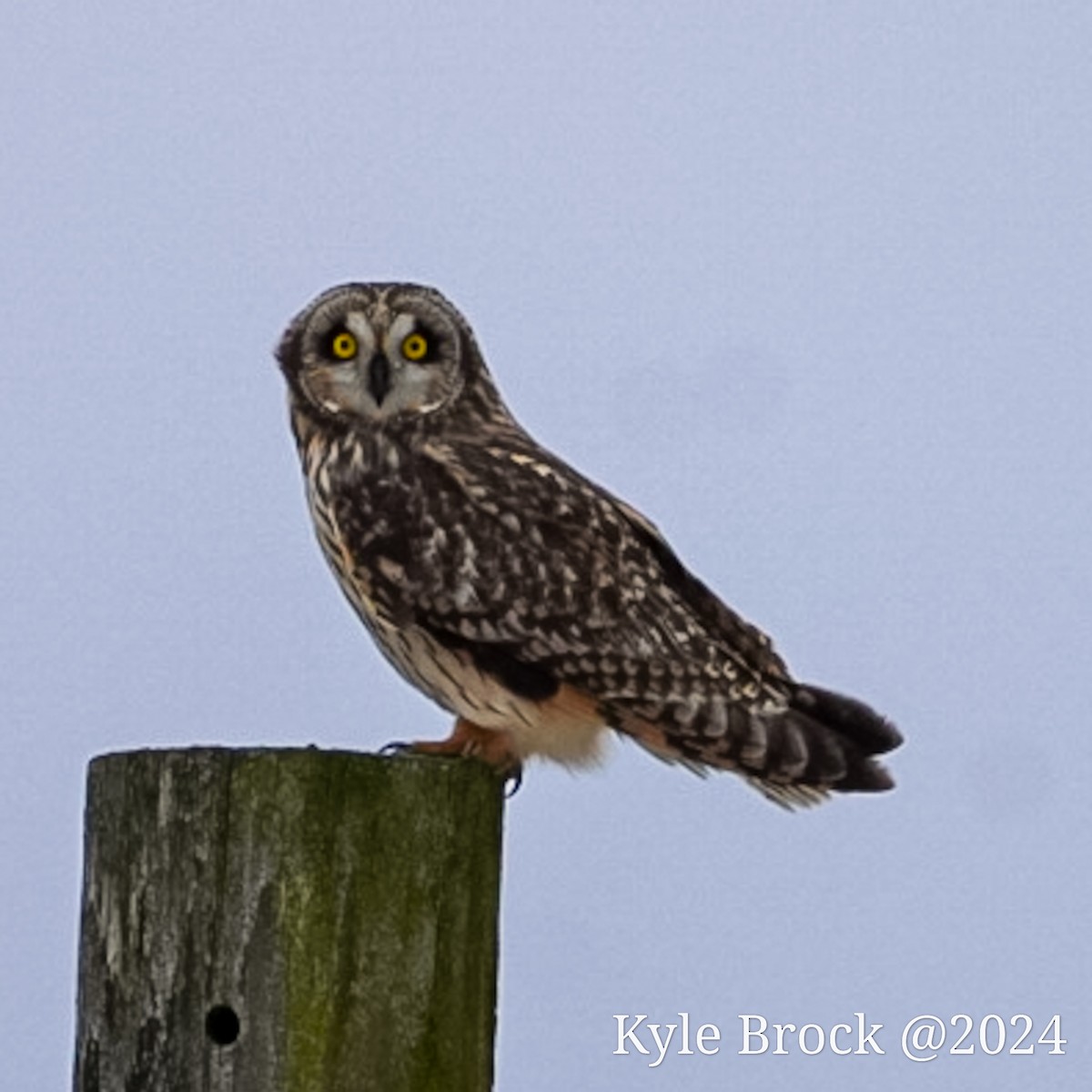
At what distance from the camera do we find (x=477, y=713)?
5.76 m

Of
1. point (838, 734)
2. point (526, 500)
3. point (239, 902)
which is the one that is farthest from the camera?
point (526, 500)

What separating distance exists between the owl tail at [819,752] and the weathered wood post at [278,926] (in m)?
2.58

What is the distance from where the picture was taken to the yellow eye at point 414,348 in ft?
20.9

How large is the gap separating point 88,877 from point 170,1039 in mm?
250

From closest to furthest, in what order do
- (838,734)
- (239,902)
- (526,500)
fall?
(239,902)
(838,734)
(526,500)

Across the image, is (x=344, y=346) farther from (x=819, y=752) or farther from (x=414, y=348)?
(x=819, y=752)

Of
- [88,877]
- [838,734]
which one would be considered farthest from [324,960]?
[838,734]

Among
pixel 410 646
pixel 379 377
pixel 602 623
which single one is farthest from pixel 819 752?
pixel 379 377

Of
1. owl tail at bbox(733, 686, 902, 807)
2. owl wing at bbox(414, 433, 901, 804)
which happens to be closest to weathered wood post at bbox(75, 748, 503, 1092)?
owl tail at bbox(733, 686, 902, 807)

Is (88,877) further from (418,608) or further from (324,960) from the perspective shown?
(418,608)

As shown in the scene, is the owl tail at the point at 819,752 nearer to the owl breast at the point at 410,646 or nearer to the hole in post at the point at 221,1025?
the owl breast at the point at 410,646

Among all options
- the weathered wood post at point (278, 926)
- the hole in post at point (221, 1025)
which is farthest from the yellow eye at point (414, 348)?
the hole in post at point (221, 1025)

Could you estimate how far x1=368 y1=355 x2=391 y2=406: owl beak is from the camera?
20.7 feet

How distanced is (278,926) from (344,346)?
360 cm
